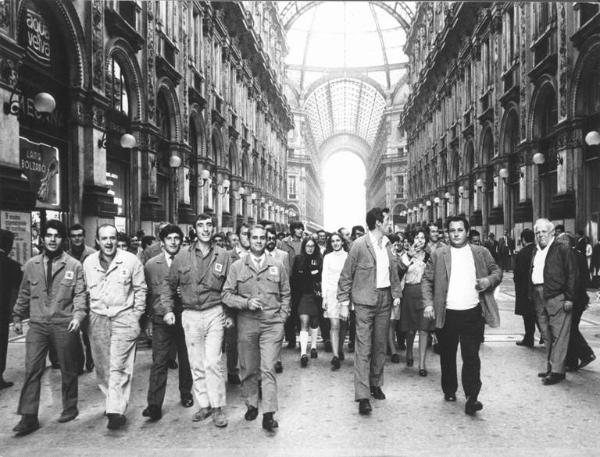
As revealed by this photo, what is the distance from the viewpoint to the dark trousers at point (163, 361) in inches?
221

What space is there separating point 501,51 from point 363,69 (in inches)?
2422

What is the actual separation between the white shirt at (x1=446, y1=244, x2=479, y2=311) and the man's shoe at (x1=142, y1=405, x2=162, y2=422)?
3.21 m

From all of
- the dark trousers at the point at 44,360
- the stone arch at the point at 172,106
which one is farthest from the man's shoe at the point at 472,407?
the stone arch at the point at 172,106

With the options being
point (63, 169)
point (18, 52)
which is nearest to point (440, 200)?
point (63, 169)

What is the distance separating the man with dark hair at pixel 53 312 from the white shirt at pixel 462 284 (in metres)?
3.83

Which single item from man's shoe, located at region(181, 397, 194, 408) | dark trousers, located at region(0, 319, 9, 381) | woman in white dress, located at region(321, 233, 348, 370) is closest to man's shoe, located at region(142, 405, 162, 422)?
man's shoe, located at region(181, 397, 194, 408)

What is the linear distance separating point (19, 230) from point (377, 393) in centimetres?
782

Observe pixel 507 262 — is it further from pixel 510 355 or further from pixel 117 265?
pixel 117 265

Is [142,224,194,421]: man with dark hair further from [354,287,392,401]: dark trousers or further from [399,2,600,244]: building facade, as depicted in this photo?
[399,2,600,244]: building facade

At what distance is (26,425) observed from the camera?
523cm

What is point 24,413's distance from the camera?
17.2ft

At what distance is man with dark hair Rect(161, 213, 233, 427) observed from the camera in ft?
17.9

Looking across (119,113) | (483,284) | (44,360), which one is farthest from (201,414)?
(119,113)

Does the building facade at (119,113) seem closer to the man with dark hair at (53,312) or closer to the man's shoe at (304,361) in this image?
the man with dark hair at (53,312)
